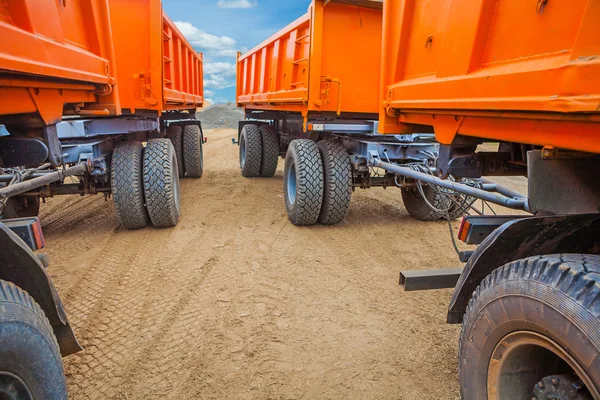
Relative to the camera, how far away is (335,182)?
15.7ft

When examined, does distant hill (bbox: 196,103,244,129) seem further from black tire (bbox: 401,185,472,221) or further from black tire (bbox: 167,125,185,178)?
black tire (bbox: 401,185,472,221)

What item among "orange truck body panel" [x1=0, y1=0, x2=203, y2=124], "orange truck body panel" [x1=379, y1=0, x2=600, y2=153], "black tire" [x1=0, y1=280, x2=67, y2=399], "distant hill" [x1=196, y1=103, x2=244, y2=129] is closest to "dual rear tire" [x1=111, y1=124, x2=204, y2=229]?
"orange truck body panel" [x1=0, y1=0, x2=203, y2=124]

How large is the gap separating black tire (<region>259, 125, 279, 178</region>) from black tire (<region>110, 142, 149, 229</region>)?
158 inches

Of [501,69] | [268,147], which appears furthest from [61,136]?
[268,147]

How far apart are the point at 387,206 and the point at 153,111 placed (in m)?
3.73

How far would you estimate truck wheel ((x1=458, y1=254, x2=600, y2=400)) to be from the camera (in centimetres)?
119

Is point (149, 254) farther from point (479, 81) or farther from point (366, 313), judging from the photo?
point (479, 81)

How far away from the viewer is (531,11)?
1566 millimetres

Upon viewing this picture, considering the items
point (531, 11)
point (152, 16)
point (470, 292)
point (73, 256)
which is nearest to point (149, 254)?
point (73, 256)

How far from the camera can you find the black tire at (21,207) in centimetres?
420

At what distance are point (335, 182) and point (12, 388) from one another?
3823 mm

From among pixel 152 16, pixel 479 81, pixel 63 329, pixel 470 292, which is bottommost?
pixel 63 329

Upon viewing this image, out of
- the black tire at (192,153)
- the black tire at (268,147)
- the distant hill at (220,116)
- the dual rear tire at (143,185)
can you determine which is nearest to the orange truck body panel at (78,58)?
the dual rear tire at (143,185)

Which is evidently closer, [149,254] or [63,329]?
[63,329]
